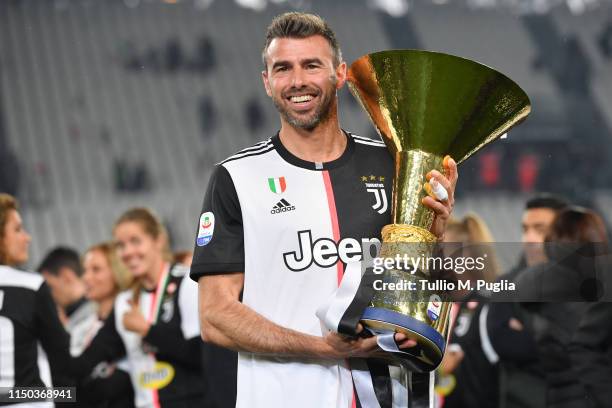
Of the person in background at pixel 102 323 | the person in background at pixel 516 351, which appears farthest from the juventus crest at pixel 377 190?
the person in background at pixel 102 323

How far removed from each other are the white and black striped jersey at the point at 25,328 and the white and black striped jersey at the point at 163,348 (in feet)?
1.71

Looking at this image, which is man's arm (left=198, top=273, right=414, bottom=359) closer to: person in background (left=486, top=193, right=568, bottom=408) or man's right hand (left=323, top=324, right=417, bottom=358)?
man's right hand (left=323, top=324, right=417, bottom=358)

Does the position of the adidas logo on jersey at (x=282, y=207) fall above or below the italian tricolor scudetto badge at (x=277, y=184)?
below

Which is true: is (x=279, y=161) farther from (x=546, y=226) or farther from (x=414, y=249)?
(x=546, y=226)

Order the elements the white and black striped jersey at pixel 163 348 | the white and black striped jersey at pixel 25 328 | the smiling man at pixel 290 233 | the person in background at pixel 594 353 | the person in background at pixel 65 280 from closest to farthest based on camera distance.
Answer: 1. the smiling man at pixel 290 233
2. the person in background at pixel 594 353
3. the white and black striped jersey at pixel 25 328
4. the white and black striped jersey at pixel 163 348
5. the person in background at pixel 65 280

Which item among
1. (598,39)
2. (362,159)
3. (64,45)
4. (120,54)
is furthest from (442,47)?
(362,159)

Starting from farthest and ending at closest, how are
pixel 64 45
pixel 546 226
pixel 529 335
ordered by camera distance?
pixel 64 45 → pixel 546 226 → pixel 529 335

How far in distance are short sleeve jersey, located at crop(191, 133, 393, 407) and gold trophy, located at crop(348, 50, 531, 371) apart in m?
0.16

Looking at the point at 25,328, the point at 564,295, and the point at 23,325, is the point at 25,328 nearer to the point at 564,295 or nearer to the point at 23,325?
the point at 23,325

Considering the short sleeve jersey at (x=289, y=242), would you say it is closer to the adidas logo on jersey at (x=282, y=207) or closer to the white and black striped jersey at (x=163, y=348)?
the adidas logo on jersey at (x=282, y=207)

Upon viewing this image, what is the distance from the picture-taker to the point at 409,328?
2.04 meters

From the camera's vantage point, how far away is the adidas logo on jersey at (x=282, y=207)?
237cm

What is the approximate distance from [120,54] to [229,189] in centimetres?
1840

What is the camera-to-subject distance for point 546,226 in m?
4.86
